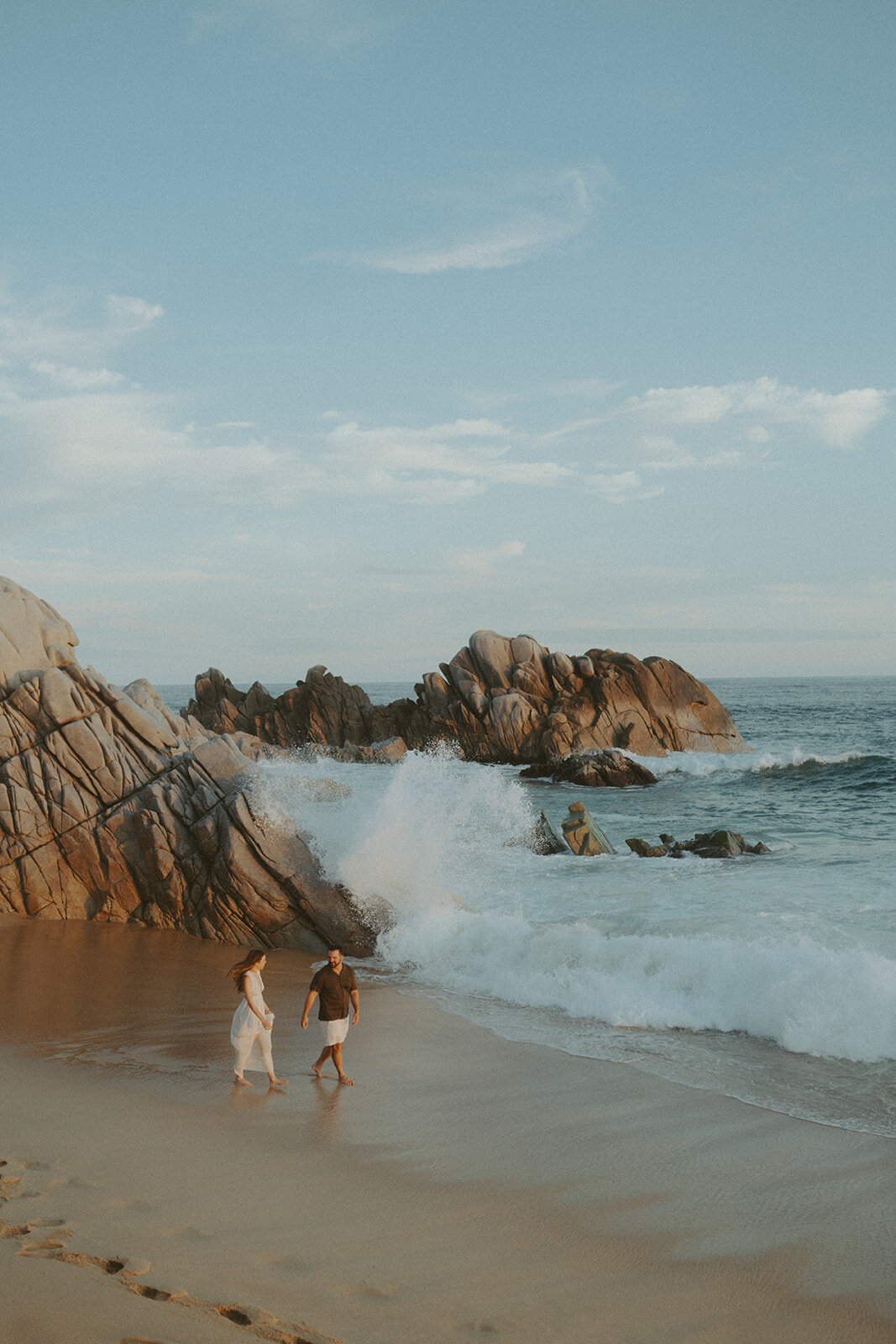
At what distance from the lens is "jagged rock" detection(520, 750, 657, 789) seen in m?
35.2

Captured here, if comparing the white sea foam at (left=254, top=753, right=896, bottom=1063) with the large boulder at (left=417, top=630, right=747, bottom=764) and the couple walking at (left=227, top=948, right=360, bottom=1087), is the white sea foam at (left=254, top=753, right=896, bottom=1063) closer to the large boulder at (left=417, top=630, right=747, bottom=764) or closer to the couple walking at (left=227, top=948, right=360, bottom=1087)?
the couple walking at (left=227, top=948, right=360, bottom=1087)

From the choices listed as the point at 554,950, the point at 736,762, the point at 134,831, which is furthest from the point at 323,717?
the point at 554,950

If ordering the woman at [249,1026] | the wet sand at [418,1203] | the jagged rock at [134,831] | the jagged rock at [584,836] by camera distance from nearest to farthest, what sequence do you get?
1. the wet sand at [418,1203]
2. the woman at [249,1026]
3. the jagged rock at [134,831]
4. the jagged rock at [584,836]

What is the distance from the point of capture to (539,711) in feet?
142

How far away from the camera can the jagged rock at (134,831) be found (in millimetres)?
13750

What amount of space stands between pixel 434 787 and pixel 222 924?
415cm

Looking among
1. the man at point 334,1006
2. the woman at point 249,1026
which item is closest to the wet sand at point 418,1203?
Answer: the woman at point 249,1026

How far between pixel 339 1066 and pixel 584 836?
12.3 metres

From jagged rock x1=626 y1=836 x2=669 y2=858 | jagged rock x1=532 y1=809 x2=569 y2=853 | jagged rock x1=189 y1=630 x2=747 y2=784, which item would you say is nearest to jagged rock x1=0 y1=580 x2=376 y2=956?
jagged rock x1=532 y1=809 x2=569 y2=853

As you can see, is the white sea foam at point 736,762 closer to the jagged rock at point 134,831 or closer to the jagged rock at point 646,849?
the jagged rock at point 646,849

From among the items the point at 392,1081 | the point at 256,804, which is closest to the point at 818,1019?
the point at 392,1081

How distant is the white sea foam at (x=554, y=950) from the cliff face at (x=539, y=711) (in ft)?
80.6

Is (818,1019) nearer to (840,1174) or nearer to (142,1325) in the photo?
(840,1174)

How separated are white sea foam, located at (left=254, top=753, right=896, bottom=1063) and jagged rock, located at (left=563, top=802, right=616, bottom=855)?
185 centimetres
